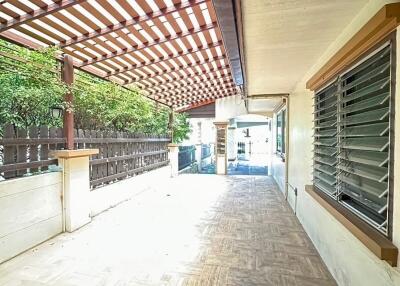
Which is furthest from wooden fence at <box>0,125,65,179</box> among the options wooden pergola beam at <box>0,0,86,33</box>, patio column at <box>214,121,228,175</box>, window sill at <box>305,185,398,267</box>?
patio column at <box>214,121,228,175</box>

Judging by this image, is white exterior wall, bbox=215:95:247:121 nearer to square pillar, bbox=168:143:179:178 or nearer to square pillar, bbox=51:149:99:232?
square pillar, bbox=168:143:179:178

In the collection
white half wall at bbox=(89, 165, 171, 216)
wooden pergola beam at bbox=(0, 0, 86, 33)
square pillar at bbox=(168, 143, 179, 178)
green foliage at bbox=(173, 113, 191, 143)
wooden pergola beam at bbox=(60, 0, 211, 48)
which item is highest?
wooden pergola beam at bbox=(60, 0, 211, 48)

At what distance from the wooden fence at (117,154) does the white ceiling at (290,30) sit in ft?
9.11

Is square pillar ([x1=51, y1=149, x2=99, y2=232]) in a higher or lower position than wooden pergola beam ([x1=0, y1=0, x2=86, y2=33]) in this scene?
lower

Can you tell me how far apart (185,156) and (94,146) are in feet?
21.0

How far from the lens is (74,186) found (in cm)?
351

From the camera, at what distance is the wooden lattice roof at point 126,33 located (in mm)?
3051

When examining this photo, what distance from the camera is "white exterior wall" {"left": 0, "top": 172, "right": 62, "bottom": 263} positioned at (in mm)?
2605

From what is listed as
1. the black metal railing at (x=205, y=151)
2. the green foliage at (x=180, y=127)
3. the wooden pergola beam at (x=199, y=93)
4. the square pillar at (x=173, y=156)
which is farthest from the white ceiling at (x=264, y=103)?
the black metal railing at (x=205, y=151)

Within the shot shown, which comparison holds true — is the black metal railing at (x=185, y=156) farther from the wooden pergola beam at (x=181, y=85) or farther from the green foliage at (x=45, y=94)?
the green foliage at (x=45, y=94)

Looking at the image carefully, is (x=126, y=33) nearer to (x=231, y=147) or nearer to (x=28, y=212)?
(x=28, y=212)

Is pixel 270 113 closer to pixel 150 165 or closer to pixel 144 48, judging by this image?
pixel 150 165

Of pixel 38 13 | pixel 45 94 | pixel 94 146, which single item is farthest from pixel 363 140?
pixel 94 146

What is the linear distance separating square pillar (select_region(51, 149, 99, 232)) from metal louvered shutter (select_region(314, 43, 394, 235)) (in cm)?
320
